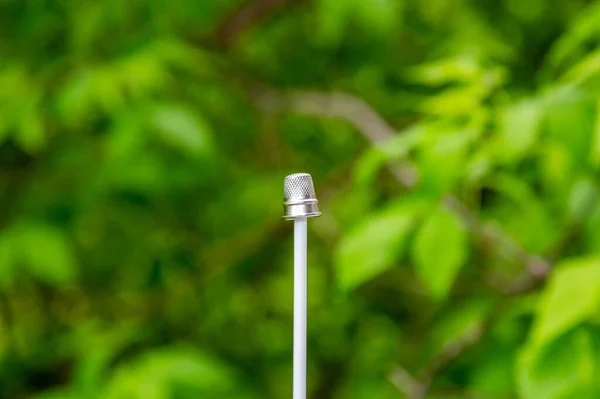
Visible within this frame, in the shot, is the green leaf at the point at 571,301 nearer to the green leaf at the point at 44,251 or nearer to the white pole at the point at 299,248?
the white pole at the point at 299,248

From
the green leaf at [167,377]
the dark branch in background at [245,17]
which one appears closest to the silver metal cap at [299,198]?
the green leaf at [167,377]

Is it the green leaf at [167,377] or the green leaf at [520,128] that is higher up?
the green leaf at [520,128]

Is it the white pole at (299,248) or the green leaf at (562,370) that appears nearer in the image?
the white pole at (299,248)

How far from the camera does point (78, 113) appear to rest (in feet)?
3.01

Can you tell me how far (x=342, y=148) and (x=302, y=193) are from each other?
3.30ft

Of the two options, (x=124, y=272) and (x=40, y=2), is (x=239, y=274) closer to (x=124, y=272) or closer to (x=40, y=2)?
(x=124, y=272)

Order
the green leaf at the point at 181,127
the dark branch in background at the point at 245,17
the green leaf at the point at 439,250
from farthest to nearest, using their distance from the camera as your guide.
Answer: the dark branch in background at the point at 245,17 → the green leaf at the point at 181,127 → the green leaf at the point at 439,250

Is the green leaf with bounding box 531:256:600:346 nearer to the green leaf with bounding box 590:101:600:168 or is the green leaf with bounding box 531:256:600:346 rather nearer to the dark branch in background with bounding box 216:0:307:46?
the green leaf with bounding box 590:101:600:168

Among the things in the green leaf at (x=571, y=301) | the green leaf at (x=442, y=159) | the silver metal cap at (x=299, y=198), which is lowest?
the green leaf at (x=571, y=301)

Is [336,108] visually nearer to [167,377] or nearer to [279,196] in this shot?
[279,196]

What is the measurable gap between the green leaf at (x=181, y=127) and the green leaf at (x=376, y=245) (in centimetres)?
28

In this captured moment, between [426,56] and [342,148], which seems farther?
[342,148]

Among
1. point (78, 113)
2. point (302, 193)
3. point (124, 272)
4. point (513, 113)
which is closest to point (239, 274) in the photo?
point (124, 272)

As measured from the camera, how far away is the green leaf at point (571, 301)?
20.5 inches
